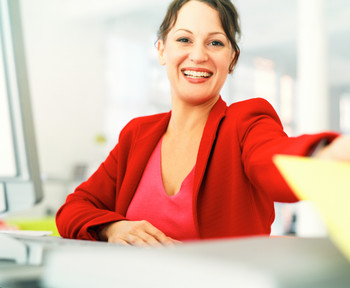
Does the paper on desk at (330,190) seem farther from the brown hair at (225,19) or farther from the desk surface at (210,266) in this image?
the brown hair at (225,19)

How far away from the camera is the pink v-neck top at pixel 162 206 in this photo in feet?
2.98

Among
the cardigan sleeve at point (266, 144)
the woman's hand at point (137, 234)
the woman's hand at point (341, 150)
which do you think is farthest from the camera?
the woman's hand at point (137, 234)

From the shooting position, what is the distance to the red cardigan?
32.4 inches

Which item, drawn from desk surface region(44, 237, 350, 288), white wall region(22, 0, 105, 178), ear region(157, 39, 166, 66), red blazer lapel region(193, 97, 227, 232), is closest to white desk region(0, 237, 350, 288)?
desk surface region(44, 237, 350, 288)

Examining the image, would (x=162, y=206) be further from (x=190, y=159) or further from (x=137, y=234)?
(x=137, y=234)

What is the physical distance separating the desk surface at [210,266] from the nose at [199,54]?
74 centimetres

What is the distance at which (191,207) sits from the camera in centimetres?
90

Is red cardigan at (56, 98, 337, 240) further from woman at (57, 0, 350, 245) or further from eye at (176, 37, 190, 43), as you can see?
eye at (176, 37, 190, 43)

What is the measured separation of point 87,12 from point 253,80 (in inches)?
146

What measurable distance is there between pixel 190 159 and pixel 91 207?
233mm

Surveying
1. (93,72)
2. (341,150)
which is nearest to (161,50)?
(341,150)

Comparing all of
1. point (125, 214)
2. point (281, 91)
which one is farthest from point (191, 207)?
point (281, 91)

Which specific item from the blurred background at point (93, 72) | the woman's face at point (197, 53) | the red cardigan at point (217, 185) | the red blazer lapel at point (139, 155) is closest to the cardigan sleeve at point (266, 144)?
the red cardigan at point (217, 185)

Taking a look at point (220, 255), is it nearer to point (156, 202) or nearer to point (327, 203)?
point (327, 203)
